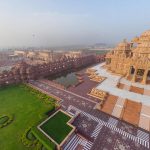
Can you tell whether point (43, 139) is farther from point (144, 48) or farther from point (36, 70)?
point (144, 48)

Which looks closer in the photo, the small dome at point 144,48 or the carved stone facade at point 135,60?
the carved stone facade at point 135,60

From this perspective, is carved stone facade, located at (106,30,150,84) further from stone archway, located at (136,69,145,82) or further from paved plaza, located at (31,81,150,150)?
paved plaza, located at (31,81,150,150)

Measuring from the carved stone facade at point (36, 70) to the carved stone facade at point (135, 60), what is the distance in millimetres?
21801

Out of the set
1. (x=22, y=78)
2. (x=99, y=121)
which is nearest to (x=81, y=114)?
(x=99, y=121)

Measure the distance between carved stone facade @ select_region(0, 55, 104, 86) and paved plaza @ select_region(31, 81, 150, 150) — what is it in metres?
21.4

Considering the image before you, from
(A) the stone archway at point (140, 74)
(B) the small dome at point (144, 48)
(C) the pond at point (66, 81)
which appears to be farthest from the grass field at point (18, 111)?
(B) the small dome at point (144, 48)

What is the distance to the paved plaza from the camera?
54.4 feet

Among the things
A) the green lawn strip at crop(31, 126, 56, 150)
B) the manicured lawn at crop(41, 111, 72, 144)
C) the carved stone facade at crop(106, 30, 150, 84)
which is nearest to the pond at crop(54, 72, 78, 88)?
the carved stone facade at crop(106, 30, 150, 84)

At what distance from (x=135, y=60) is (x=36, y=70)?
34293 mm

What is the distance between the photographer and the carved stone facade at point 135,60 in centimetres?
3366

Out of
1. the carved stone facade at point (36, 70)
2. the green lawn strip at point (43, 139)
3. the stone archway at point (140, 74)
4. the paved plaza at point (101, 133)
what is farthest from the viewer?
the carved stone facade at point (36, 70)

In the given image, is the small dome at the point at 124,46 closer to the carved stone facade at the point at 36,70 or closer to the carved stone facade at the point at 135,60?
the carved stone facade at the point at 135,60

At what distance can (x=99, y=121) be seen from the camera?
2120 centimetres

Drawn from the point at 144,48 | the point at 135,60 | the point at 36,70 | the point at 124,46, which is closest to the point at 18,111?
the point at 36,70
